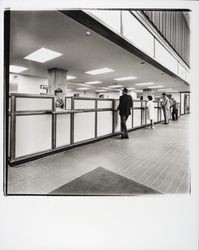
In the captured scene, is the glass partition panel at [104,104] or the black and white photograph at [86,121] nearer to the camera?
the black and white photograph at [86,121]

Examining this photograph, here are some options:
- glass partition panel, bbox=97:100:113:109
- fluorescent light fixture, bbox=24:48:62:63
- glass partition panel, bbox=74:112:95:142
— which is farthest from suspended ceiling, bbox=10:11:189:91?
glass partition panel, bbox=74:112:95:142

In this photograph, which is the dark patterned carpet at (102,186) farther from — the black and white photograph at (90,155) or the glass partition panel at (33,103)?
the glass partition panel at (33,103)

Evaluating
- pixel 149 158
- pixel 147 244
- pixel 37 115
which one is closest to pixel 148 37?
pixel 149 158

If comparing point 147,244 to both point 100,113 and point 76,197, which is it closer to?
point 76,197

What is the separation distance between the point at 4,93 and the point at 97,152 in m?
2.48

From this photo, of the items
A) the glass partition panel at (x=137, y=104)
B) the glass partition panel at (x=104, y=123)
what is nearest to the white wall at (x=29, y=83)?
the glass partition panel at (x=137, y=104)

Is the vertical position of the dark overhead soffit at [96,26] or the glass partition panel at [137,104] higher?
the dark overhead soffit at [96,26]

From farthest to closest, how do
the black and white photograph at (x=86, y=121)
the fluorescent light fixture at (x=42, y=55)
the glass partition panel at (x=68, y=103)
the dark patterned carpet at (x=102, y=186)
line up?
the fluorescent light fixture at (x=42, y=55) → the glass partition panel at (x=68, y=103) → the black and white photograph at (x=86, y=121) → the dark patterned carpet at (x=102, y=186)

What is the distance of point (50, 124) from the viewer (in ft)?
11.6

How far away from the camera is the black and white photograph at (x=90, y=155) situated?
5.15 feet

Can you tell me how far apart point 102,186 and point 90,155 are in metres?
1.35

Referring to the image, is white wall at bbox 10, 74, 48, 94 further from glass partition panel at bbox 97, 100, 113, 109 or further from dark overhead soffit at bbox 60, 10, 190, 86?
→ dark overhead soffit at bbox 60, 10, 190, 86

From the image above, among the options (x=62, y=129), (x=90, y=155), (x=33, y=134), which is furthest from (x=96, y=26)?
(x=90, y=155)

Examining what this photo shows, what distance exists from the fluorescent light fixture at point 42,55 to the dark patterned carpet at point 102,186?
15.3 feet
